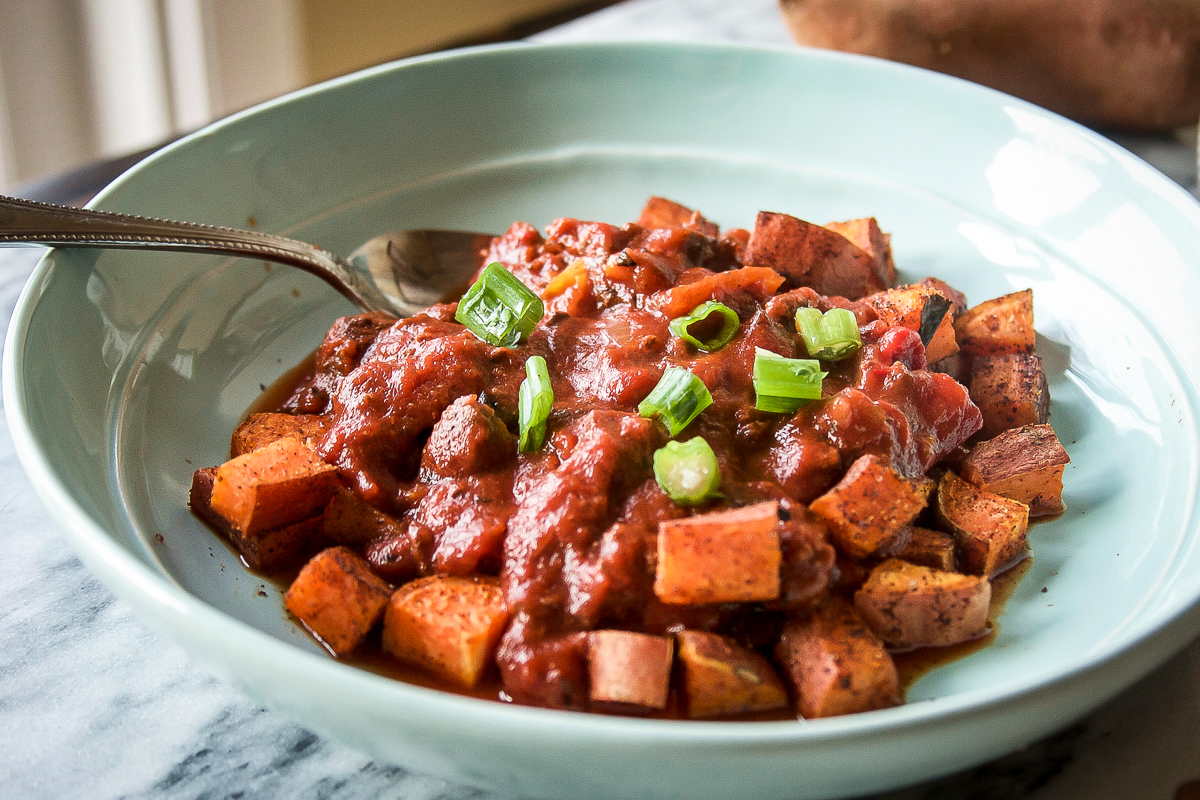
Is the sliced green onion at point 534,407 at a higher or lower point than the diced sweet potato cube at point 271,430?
higher

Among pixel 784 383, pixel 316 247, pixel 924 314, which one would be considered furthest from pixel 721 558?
pixel 316 247

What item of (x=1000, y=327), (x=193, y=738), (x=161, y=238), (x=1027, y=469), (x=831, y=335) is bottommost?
(x=193, y=738)

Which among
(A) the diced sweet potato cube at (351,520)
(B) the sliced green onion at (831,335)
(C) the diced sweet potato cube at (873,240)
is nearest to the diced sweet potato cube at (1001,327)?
(C) the diced sweet potato cube at (873,240)

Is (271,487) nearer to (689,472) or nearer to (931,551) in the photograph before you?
(689,472)

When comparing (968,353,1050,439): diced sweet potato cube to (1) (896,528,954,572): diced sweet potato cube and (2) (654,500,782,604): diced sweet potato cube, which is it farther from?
(2) (654,500,782,604): diced sweet potato cube

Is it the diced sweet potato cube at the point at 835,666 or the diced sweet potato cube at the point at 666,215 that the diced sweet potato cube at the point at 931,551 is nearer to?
the diced sweet potato cube at the point at 835,666

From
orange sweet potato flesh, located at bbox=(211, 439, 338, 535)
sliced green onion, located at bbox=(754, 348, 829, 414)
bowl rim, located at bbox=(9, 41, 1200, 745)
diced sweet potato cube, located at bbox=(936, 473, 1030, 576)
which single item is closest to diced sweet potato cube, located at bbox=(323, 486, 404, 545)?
orange sweet potato flesh, located at bbox=(211, 439, 338, 535)

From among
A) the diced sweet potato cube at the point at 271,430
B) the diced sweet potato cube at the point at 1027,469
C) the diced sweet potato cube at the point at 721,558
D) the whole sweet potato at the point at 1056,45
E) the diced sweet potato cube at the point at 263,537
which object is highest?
the whole sweet potato at the point at 1056,45
